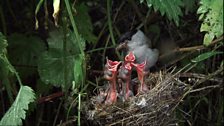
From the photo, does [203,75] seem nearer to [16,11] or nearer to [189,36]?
[189,36]

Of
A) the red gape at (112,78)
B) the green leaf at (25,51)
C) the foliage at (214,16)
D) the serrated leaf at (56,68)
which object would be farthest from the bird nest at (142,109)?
the green leaf at (25,51)

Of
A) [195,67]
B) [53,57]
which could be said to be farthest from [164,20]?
[53,57]

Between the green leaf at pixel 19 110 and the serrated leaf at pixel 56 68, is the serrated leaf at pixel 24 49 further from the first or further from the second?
the green leaf at pixel 19 110

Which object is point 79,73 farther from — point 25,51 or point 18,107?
point 25,51

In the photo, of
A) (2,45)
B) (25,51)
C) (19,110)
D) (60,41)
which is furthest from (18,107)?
(25,51)

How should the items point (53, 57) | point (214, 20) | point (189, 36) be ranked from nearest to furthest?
point (214, 20) < point (53, 57) < point (189, 36)

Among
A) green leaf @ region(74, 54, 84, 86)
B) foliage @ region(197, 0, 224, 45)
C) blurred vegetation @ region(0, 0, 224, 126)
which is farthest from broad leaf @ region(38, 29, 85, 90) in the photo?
foliage @ region(197, 0, 224, 45)

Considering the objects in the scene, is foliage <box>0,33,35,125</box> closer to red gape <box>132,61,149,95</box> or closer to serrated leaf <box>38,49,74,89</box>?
serrated leaf <box>38,49,74,89</box>
